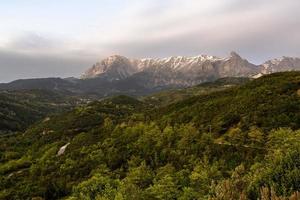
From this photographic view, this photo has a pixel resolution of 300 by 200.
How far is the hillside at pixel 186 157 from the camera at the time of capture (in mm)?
69375

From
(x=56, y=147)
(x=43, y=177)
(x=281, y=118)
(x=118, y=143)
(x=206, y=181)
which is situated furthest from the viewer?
(x=56, y=147)

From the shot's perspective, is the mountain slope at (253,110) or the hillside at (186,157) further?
the mountain slope at (253,110)

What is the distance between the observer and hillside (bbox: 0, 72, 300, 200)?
69375 millimetres

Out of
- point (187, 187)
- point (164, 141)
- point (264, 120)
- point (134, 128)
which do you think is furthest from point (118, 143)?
point (187, 187)

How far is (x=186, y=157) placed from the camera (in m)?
103

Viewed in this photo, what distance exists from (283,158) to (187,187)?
20371mm

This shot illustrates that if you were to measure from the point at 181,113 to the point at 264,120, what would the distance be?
46.4 metres

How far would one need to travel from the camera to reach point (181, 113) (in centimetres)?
15238

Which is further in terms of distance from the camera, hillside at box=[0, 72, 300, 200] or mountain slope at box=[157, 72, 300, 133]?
mountain slope at box=[157, 72, 300, 133]

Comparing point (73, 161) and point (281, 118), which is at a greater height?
point (281, 118)

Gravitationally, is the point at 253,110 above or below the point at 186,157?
above

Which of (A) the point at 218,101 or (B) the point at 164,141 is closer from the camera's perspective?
(B) the point at 164,141

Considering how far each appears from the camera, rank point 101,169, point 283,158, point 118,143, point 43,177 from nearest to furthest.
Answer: point 283,158 < point 101,169 < point 43,177 < point 118,143

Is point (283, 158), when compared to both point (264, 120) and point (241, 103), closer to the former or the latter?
point (264, 120)
